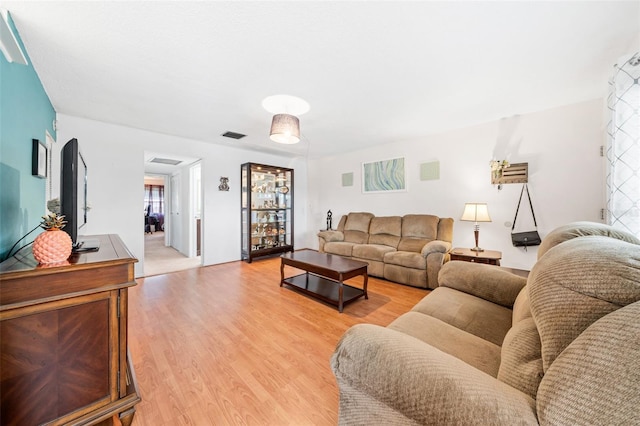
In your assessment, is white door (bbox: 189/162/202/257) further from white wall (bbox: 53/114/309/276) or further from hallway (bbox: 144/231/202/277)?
white wall (bbox: 53/114/309/276)

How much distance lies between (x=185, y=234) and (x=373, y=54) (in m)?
5.33

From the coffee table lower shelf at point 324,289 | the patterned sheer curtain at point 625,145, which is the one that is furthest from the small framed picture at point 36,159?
the patterned sheer curtain at point 625,145

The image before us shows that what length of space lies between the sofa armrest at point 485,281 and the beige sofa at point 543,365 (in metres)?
0.66

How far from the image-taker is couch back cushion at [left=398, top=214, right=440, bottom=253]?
374 cm

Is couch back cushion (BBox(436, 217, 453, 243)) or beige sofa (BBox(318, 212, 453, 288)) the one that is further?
couch back cushion (BBox(436, 217, 453, 243))

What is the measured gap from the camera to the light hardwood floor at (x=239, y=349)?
4.43 ft

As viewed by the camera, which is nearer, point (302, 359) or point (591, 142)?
point (302, 359)

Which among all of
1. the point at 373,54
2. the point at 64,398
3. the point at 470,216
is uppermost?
the point at 373,54

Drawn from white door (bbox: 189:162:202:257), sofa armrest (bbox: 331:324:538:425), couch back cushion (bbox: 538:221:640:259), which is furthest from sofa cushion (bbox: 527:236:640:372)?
white door (bbox: 189:162:202:257)

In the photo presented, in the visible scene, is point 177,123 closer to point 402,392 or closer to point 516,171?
point 402,392

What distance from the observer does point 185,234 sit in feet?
18.0

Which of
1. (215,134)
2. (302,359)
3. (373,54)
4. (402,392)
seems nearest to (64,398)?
(302,359)

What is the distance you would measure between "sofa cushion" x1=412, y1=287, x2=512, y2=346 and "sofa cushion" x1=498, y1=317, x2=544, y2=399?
464 mm

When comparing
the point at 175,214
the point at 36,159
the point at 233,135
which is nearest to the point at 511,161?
the point at 233,135
